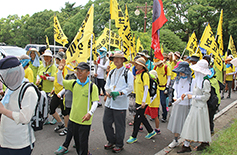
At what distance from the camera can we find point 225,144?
4.38m

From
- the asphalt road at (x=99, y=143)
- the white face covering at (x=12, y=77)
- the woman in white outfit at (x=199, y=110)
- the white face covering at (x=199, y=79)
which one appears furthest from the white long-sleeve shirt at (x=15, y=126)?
the white face covering at (x=199, y=79)

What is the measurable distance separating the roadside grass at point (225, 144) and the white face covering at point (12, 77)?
3722mm

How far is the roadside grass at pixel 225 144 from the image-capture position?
3990mm

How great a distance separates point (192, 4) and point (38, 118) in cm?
3035

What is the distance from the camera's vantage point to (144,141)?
4672 mm

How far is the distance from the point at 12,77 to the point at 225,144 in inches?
181

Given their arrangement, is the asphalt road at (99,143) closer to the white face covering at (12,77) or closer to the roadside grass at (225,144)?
the roadside grass at (225,144)

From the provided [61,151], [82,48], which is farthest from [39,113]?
[61,151]

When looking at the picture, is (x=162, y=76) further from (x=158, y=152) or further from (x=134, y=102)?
(x=158, y=152)

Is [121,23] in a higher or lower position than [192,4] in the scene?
lower

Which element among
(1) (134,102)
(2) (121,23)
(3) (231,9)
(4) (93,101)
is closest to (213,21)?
(3) (231,9)

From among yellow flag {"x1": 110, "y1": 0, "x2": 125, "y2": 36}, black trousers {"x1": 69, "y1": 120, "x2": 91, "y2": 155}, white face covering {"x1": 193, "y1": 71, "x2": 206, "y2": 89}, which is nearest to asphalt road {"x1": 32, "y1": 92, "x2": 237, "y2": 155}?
black trousers {"x1": 69, "y1": 120, "x2": 91, "y2": 155}

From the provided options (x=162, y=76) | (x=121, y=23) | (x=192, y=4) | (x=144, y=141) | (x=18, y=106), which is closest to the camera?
(x=18, y=106)

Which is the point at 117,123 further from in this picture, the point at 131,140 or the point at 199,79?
the point at 199,79
